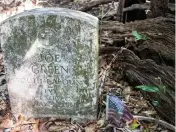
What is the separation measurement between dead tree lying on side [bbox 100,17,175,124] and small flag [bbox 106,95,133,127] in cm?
35

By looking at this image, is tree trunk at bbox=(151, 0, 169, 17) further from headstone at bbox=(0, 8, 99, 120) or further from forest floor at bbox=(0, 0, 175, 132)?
headstone at bbox=(0, 8, 99, 120)

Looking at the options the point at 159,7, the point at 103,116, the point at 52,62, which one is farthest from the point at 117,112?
the point at 159,7

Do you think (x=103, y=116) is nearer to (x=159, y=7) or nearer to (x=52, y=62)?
(x=52, y=62)

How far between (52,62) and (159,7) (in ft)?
4.64

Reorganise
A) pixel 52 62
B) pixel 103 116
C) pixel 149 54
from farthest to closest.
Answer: pixel 149 54, pixel 103 116, pixel 52 62

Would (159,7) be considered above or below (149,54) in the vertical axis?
above

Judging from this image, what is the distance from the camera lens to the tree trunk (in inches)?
161

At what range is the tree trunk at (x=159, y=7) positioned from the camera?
4.08m

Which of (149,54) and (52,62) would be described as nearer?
(52,62)

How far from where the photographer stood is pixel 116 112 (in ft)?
A: 11.6

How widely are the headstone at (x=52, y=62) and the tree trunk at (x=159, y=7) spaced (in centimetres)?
108

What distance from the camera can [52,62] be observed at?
138 inches

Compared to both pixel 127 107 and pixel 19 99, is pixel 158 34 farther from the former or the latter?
pixel 19 99

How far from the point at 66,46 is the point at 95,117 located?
0.83 m
